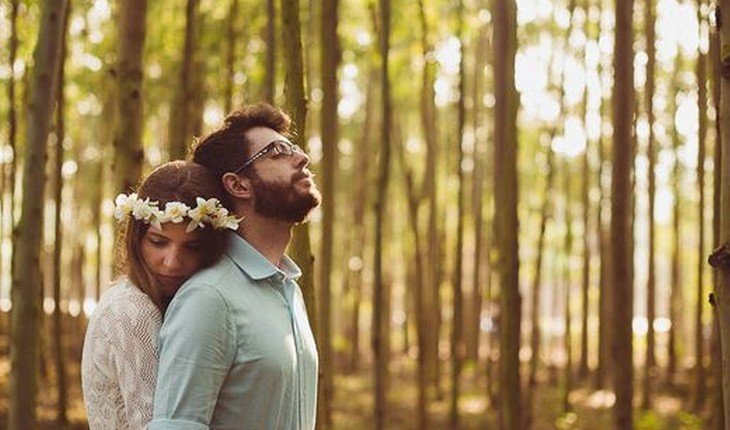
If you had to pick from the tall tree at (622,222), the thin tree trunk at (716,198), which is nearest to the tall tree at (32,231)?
the tall tree at (622,222)

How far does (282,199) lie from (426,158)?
32.8 ft

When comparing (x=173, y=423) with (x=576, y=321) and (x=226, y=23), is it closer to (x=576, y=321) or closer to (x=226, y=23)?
(x=226, y=23)

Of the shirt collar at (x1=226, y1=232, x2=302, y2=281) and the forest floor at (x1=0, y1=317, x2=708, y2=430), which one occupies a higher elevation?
the shirt collar at (x1=226, y1=232, x2=302, y2=281)

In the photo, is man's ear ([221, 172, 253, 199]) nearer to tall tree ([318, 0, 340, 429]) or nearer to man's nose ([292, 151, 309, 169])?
man's nose ([292, 151, 309, 169])

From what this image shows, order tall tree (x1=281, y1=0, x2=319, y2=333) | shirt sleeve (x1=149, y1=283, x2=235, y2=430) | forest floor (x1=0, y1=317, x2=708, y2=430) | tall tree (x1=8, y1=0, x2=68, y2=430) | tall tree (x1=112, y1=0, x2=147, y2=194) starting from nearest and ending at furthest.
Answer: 1. shirt sleeve (x1=149, y1=283, x2=235, y2=430)
2. tall tree (x1=281, y1=0, x2=319, y2=333)
3. tall tree (x1=8, y1=0, x2=68, y2=430)
4. tall tree (x1=112, y1=0, x2=147, y2=194)
5. forest floor (x1=0, y1=317, x2=708, y2=430)

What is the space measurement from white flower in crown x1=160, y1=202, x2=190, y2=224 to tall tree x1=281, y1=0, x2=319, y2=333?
1.25m

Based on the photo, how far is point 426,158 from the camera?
12.4 m

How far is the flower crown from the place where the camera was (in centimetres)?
237

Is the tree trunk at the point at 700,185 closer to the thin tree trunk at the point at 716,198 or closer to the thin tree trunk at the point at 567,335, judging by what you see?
the thin tree trunk at the point at 567,335

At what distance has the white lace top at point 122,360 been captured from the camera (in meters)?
2.29

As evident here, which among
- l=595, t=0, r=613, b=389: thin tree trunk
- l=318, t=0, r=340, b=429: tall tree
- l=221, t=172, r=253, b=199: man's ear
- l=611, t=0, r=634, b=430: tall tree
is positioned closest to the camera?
l=221, t=172, r=253, b=199: man's ear

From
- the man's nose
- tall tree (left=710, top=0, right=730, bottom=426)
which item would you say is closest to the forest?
tall tree (left=710, top=0, right=730, bottom=426)

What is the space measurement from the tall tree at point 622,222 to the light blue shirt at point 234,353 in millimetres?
2815

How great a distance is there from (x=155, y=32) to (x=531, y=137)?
336 inches
